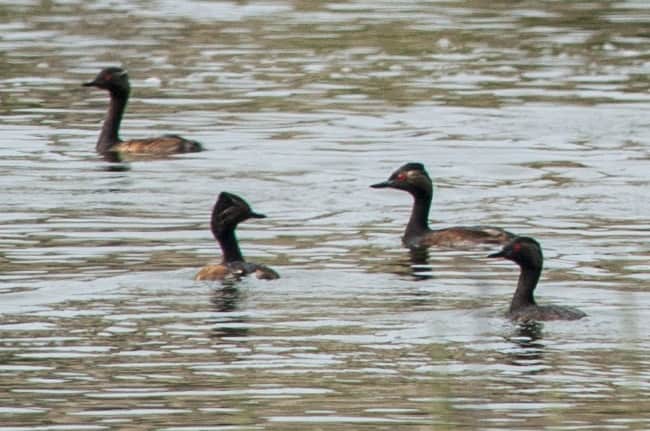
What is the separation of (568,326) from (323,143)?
12.2 m

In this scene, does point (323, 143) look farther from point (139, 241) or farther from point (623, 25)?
point (623, 25)

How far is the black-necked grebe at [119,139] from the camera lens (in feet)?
91.2

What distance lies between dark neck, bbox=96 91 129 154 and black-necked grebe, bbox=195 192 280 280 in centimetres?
886

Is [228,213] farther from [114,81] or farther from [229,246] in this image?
[114,81]

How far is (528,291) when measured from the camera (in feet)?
57.1

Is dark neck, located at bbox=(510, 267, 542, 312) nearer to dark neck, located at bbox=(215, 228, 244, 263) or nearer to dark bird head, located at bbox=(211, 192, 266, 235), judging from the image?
dark neck, located at bbox=(215, 228, 244, 263)

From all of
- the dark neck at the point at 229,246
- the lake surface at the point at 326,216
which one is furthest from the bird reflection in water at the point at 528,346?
the dark neck at the point at 229,246

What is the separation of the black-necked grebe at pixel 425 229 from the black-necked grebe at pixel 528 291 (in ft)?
9.65

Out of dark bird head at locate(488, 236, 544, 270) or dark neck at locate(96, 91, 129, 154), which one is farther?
dark neck at locate(96, 91, 129, 154)

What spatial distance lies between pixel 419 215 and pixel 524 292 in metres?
4.89

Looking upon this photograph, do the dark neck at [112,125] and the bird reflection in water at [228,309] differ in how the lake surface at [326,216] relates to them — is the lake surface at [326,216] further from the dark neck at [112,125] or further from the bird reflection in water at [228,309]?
the dark neck at [112,125]

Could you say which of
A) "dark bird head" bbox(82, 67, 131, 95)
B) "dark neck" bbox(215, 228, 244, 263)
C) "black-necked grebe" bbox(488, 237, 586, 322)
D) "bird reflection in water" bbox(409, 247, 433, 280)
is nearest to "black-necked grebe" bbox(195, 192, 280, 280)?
"dark neck" bbox(215, 228, 244, 263)

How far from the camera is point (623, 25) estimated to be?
4162 cm

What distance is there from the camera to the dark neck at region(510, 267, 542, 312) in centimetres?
1725
